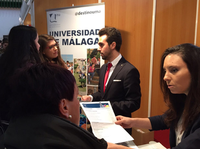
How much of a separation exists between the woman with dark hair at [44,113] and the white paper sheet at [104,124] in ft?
1.45

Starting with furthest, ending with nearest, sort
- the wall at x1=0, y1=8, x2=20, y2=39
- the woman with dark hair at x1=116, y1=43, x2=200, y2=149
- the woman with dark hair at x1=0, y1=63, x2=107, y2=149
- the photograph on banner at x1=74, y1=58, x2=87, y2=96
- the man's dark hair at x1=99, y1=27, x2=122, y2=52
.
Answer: the wall at x1=0, y1=8, x2=20, y2=39 < the photograph on banner at x1=74, y1=58, x2=87, y2=96 < the man's dark hair at x1=99, y1=27, x2=122, y2=52 < the woman with dark hair at x1=116, y1=43, x2=200, y2=149 < the woman with dark hair at x1=0, y1=63, x2=107, y2=149

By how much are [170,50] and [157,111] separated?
215cm

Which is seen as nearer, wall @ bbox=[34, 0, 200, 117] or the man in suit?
the man in suit

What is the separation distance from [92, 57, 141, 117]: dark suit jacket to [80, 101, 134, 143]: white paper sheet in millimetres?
456

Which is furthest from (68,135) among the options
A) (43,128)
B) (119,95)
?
(119,95)

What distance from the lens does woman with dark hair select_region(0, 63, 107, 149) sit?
579mm

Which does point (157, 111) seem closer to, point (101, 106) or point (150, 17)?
point (150, 17)

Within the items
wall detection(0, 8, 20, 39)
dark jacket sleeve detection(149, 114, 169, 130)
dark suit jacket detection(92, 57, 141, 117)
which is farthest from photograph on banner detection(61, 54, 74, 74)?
wall detection(0, 8, 20, 39)

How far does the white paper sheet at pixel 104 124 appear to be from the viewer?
1.13 m

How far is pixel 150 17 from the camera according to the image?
288cm

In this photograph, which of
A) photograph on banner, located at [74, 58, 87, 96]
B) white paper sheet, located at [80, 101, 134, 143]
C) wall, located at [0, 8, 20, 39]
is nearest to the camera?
white paper sheet, located at [80, 101, 134, 143]

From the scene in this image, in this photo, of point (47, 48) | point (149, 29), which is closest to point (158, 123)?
point (47, 48)

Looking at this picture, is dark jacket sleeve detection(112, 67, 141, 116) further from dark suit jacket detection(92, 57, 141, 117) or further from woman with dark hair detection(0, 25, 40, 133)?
woman with dark hair detection(0, 25, 40, 133)

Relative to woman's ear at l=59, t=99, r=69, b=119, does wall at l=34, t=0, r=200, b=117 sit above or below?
above
